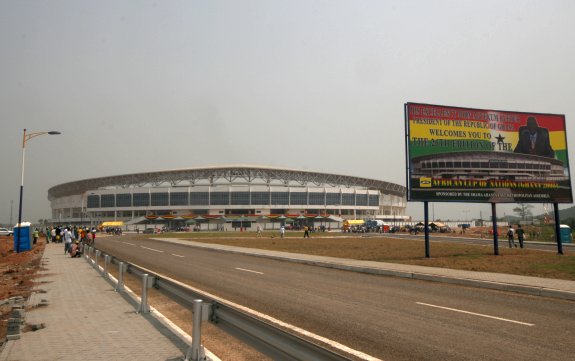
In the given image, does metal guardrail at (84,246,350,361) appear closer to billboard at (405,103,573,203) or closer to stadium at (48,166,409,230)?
billboard at (405,103,573,203)

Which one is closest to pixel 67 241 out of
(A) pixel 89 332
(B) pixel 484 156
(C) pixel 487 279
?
(A) pixel 89 332

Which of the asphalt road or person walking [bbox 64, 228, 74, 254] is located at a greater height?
person walking [bbox 64, 228, 74, 254]

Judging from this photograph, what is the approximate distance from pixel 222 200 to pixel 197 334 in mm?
110671

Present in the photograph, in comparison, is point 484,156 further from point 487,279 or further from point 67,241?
point 67,241

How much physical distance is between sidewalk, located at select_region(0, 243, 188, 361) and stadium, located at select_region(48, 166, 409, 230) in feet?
310

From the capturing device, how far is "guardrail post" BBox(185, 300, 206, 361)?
5242 mm

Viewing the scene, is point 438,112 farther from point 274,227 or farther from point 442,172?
point 274,227

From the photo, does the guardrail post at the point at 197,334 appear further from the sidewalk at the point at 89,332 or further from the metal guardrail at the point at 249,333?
the sidewalk at the point at 89,332

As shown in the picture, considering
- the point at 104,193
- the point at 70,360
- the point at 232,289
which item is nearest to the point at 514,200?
the point at 232,289

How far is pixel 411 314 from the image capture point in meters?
8.80

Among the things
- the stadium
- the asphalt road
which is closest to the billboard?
the asphalt road

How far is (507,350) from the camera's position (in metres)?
6.18

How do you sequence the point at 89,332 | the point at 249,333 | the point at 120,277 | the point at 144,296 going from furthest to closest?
the point at 120,277 < the point at 144,296 < the point at 89,332 < the point at 249,333

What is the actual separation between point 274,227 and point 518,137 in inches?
3601
